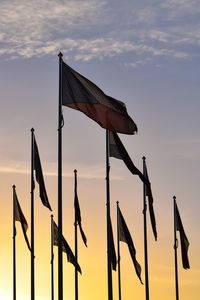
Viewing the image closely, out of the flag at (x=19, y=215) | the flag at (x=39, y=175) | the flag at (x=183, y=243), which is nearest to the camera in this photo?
the flag at (x=39, y=175)

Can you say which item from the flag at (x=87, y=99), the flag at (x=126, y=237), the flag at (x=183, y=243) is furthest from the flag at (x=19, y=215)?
the flag at (x=87, y=99)

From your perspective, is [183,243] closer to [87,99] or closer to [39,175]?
[39,175]

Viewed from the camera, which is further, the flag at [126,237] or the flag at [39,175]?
the flag at [126,237]

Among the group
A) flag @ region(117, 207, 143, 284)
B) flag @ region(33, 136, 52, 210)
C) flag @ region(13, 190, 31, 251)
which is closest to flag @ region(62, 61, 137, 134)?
flag @ region(33, 136, 52, 210)

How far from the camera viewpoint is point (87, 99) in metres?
41.0

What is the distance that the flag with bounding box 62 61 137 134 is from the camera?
41.0 m

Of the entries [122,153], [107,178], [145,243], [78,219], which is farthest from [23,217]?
[122,153]

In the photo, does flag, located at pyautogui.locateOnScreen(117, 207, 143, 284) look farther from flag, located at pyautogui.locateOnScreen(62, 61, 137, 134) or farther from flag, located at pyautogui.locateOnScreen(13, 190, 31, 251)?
flag, located at pyautogui.locateOnScreen(62, 61, 137, 134)

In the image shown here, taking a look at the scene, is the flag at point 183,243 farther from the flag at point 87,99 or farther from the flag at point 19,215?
the flag at point 87,99

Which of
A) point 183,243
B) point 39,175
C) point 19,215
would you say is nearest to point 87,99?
point 39,175

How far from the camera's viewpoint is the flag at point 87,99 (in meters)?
41.0

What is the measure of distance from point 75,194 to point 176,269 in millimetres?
17337

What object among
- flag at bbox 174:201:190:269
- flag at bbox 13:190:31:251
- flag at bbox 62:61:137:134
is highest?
flag at bbox 62:61:137:134

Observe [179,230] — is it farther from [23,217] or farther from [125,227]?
[23,217]
